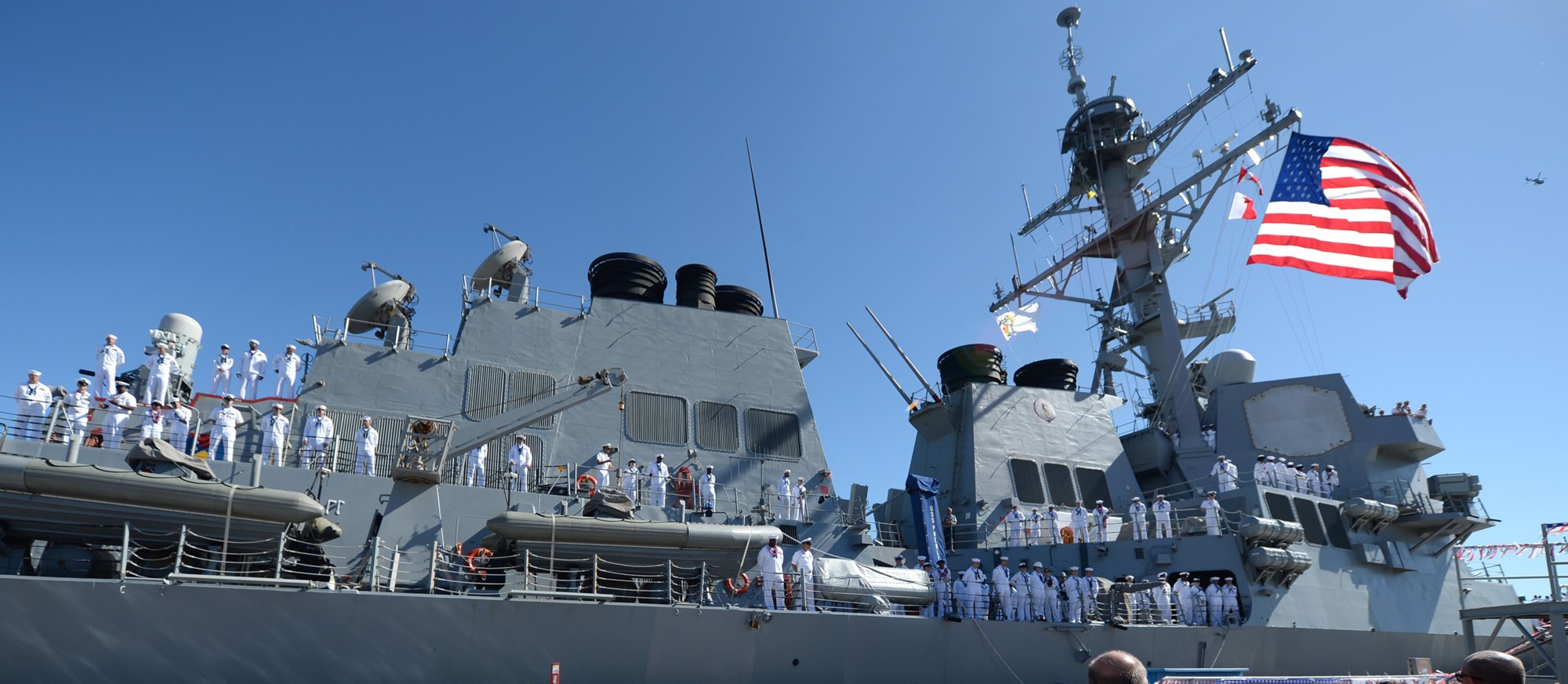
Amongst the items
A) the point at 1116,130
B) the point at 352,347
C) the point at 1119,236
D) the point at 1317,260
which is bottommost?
the point at 352,347

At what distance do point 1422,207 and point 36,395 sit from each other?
19408mm

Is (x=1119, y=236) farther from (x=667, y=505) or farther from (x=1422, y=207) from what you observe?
(x=667, y=505)

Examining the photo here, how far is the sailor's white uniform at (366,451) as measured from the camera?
11039 millimetres

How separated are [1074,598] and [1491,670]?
→ 9990 mm

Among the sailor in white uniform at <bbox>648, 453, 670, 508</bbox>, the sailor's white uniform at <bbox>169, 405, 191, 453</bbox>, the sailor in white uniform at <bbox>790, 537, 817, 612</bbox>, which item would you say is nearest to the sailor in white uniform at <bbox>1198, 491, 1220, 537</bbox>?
the sailor in white uniform at <bbox>790, 537, 817, 612</bbox>

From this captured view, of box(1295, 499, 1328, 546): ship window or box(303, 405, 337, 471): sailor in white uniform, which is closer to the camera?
box(303, 405, 337, 471): sailor in white uniform

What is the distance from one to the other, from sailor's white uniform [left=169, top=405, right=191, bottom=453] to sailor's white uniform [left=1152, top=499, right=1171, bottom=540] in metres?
13.1

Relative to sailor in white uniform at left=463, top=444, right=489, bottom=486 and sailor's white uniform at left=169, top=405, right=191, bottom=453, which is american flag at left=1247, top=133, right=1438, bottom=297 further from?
sailor's white uniform at left=169, top=405, right=191, bottom=453

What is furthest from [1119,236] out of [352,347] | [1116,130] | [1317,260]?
[352,347]

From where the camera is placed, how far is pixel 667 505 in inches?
482

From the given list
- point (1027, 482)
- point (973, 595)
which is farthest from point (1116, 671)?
point (1027, 482)

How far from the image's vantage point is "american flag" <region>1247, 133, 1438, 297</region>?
14.9 meters

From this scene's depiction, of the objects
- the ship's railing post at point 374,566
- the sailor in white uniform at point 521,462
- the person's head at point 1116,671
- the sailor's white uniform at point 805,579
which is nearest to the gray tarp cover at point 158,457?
the ship's railing post at point 374,566

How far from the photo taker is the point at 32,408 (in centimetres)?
1027
